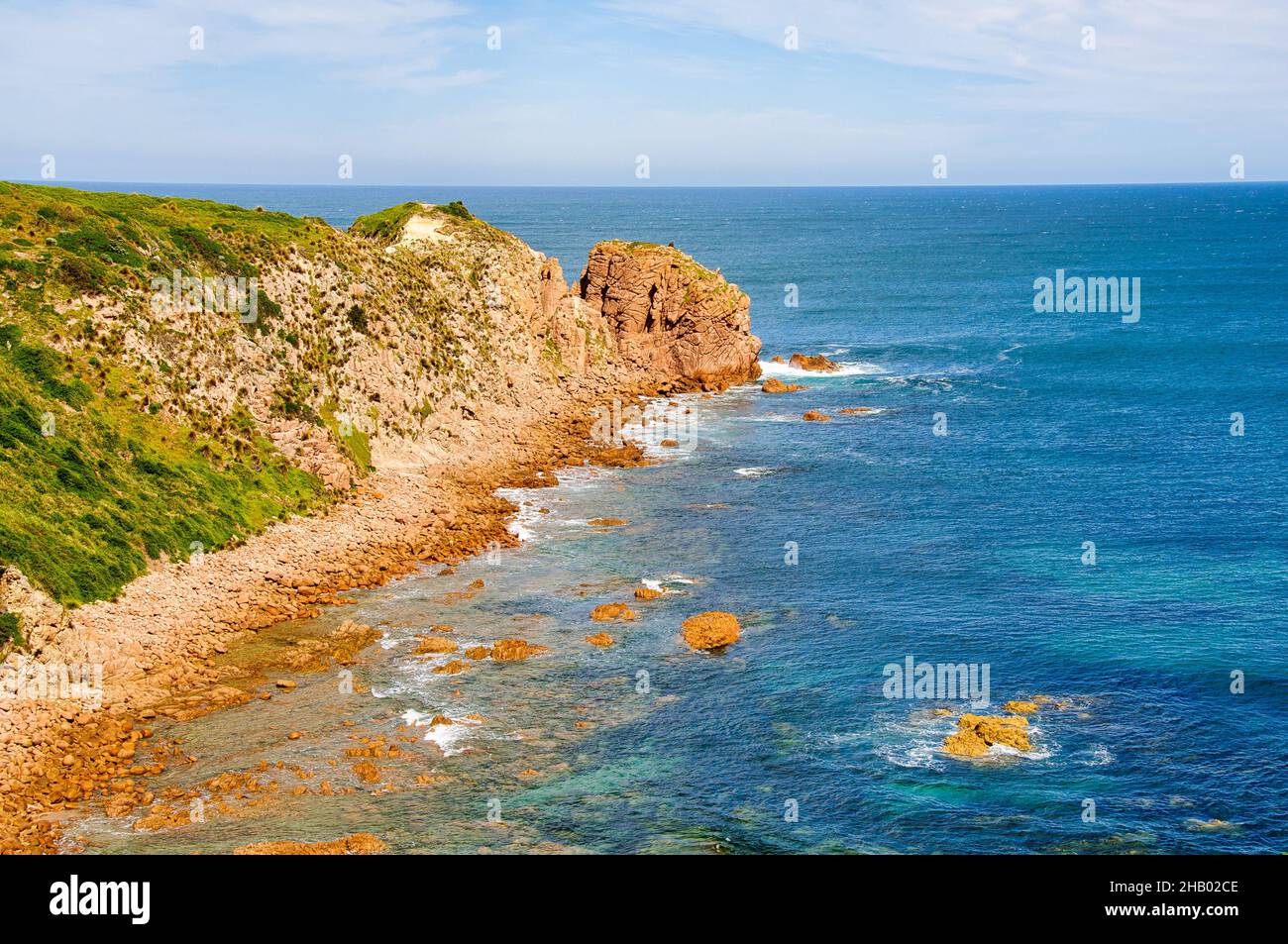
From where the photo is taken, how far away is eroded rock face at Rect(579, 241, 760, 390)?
123375mm

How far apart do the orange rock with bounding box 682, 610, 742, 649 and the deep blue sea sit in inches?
38.6

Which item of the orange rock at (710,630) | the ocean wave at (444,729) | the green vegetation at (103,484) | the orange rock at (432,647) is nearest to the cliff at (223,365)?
the green vegetation at (103,484)

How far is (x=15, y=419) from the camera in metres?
60.8

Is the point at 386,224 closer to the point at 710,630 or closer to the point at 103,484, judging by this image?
the point at 103,484

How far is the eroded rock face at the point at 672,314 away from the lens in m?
123

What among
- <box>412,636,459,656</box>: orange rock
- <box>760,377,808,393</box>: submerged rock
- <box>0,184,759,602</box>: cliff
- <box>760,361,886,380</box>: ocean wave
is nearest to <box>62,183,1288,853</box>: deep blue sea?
<box>412,636,459,656</box>: orange rock

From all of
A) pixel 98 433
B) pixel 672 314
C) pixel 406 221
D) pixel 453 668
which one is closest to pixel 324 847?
pixel 453 668

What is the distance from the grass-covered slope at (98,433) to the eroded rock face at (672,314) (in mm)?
49618

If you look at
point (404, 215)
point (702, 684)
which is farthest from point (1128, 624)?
point (404, 215)

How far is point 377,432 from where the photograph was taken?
3273 inches

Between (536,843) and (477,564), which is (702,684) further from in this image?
(477,564)

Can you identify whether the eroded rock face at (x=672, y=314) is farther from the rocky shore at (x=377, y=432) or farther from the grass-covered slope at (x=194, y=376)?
the grass-covered slope at (x=194, y=376)

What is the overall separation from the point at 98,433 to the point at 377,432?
22.3 m

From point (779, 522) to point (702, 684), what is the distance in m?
26.0
